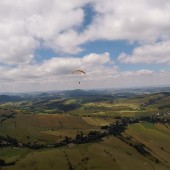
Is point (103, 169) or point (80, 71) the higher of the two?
point (80, 71)

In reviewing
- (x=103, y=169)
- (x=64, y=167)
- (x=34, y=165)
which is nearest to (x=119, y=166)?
(x=103, y=169)

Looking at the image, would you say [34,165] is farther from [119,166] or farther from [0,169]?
[119,166]

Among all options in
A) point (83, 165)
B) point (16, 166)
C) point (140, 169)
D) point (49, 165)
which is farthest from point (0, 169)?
point (140, 169)

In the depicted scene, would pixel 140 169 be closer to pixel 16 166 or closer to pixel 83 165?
pixel 83 165

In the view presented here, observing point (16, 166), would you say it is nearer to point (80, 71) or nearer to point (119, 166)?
point (119, 166)

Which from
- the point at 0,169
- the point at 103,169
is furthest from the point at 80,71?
the point at 0,169

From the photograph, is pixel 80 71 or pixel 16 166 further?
pixel 16 166

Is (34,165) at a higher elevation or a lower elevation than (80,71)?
lower

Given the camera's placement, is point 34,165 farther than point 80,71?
Yes
